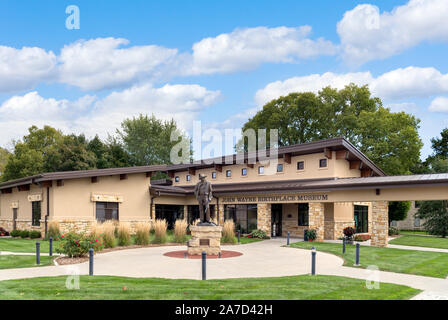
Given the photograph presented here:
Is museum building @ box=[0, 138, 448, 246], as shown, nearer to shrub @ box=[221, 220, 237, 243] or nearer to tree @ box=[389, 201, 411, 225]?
shrub @ box=[221, 220, 237, 243]

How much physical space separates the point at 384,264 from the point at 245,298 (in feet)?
27.7

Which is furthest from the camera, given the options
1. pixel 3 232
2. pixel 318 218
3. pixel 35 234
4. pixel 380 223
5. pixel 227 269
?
pixel 3 232

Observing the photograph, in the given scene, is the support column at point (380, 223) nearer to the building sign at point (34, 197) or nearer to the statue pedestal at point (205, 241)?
the statue pedestal at point (205, 241)

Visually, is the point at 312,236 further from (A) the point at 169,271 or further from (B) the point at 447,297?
(B) the point at 447,297

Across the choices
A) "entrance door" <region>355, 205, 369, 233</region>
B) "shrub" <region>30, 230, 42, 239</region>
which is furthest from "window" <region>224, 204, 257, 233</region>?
"shrub" <region>30, 230, 42, 239</region>

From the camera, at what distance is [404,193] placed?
22.7 m

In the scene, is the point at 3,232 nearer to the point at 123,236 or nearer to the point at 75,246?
the point at 123,236

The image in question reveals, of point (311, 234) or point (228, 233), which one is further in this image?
point (311, 234)

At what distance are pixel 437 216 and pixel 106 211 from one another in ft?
88.5

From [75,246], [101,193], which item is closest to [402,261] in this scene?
[75,246]

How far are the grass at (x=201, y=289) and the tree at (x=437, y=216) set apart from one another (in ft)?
90.3

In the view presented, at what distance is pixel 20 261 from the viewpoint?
1509 centimetres
